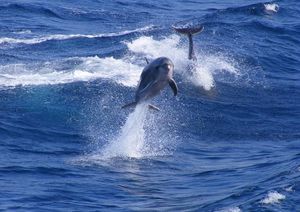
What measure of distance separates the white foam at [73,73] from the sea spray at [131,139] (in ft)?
22.5

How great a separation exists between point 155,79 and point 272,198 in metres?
5.50

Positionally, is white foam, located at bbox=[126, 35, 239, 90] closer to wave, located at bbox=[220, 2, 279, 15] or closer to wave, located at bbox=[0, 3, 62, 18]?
wave, located at bbox=[220, 2, 279, 15]

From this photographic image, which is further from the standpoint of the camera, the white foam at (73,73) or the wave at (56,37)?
the wave at (56,37)

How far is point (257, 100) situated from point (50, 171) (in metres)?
15.3

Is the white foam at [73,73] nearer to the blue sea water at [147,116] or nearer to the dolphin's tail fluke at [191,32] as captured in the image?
the blue sea water at [147,116]

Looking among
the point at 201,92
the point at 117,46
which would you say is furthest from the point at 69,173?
the point at 117,46

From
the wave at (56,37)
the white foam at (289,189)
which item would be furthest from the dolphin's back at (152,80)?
the wave at (56,37)

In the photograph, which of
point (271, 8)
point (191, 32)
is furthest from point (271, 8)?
point (191, 32)

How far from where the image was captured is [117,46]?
190 feet

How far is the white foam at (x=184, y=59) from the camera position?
5016 cm

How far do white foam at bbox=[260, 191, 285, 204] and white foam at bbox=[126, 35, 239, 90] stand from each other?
18.5m

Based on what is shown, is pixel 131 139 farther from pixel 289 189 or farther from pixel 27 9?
pixel 27 9

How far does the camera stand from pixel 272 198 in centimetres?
3011

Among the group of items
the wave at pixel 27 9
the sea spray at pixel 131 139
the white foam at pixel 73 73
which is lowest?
the wave at pixel 27 9
